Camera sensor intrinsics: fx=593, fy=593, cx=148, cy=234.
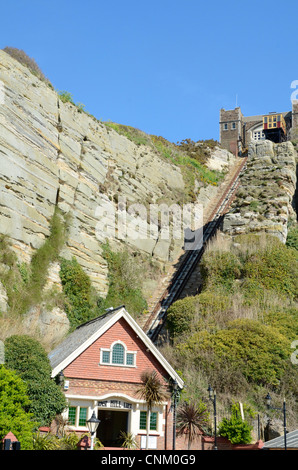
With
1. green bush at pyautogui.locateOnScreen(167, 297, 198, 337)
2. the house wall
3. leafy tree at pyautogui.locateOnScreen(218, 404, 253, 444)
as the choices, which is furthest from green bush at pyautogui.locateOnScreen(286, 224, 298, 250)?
the house wall

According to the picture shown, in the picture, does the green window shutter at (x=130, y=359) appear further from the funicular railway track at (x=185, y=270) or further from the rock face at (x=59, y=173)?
the funicular railway track at (x=185, y=270)

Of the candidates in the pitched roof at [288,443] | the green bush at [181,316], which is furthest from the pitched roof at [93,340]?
the green bush at [181,316]

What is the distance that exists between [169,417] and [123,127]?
3859cm

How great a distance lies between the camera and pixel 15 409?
2134 centimetres

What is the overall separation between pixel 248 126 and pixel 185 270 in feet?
171

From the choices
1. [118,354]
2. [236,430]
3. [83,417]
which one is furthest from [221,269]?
[83,417]

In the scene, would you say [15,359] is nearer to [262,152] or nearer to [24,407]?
[24,407]

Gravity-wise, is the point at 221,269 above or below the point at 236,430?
above

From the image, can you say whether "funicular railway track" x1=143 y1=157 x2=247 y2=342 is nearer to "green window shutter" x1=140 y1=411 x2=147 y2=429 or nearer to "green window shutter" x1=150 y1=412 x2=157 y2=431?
Result: "green window shutter" x1=150 y1=412 x2=157 y2=431

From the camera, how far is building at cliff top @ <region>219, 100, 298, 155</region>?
8719 cm

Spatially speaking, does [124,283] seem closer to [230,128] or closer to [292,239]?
[292,239]

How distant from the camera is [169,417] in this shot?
2559 cm

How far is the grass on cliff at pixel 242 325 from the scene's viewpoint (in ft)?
95.9

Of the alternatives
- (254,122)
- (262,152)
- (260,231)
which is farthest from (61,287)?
(254,122)
